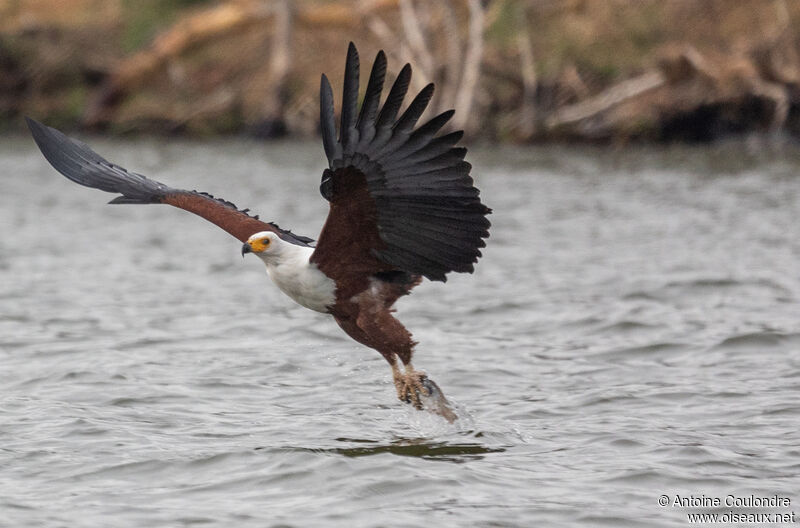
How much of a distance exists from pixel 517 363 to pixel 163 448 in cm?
269

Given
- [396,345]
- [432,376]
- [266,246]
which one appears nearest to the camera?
[266,246]

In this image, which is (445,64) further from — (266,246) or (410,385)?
(266,246)

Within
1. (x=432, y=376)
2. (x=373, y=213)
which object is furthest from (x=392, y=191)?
(x=432, y=376)

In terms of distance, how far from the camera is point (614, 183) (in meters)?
16.8

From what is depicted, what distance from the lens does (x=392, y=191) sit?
5.51 metres

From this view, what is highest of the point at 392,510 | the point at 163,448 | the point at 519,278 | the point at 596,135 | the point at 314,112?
the point at 314,112

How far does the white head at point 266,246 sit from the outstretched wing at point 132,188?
1.05 ft

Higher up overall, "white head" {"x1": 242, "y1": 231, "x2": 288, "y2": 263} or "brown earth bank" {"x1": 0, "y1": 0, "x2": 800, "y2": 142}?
"brown earth bank" {"x1": 0, "y1": 0, "x2": 800, "y2": 142}

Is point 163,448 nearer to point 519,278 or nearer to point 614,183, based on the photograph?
point 519,278

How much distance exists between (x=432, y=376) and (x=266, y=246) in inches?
82.9

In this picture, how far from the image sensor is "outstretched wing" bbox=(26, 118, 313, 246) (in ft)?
20.8

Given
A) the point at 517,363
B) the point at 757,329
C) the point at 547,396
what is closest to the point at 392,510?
the point at 547,396

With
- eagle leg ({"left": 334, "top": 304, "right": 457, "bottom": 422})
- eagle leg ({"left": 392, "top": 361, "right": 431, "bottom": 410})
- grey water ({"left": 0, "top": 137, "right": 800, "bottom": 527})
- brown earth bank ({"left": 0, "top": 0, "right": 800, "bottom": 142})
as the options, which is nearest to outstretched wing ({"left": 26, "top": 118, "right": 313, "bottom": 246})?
eagle leg ({"left": 334, "top": 304, "right": 457, "bottom": 422})

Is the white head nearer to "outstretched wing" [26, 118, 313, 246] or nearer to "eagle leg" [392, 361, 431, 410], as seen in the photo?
"outstretched wing" [26, 118, 313, 246]
